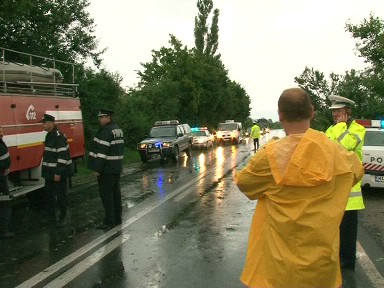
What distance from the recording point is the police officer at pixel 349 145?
16.8 feet

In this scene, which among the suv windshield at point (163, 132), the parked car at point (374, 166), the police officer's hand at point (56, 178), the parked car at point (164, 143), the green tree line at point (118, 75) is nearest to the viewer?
the police officer's hand at point (56, 178)

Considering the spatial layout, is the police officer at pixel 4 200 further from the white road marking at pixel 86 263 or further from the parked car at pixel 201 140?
the parked car at pixel 201 140

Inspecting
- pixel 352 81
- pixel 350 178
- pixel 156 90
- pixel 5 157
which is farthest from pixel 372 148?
pixel 156 90

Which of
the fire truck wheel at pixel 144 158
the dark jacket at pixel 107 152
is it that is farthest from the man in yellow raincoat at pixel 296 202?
the fire truck wheel at pixel 144 158

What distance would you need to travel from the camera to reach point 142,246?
6594 millimetres

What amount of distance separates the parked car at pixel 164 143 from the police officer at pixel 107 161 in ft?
42.3

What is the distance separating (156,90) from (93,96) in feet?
60.7

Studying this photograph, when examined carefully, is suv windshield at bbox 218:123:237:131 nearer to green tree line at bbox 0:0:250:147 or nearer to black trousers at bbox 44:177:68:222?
green tree line at bbox 0:0:250:147

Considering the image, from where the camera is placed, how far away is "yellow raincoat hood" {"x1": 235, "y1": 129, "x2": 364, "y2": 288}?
244 cm

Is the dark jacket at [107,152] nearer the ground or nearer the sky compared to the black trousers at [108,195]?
nearer the sky

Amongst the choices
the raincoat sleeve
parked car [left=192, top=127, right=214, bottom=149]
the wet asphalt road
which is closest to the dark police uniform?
the wet asphalt road

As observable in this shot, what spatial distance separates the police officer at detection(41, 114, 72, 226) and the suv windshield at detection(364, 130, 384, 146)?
7172mm

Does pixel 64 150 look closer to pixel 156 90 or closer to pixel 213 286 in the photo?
pixel 213 286

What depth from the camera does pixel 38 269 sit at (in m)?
5.64
